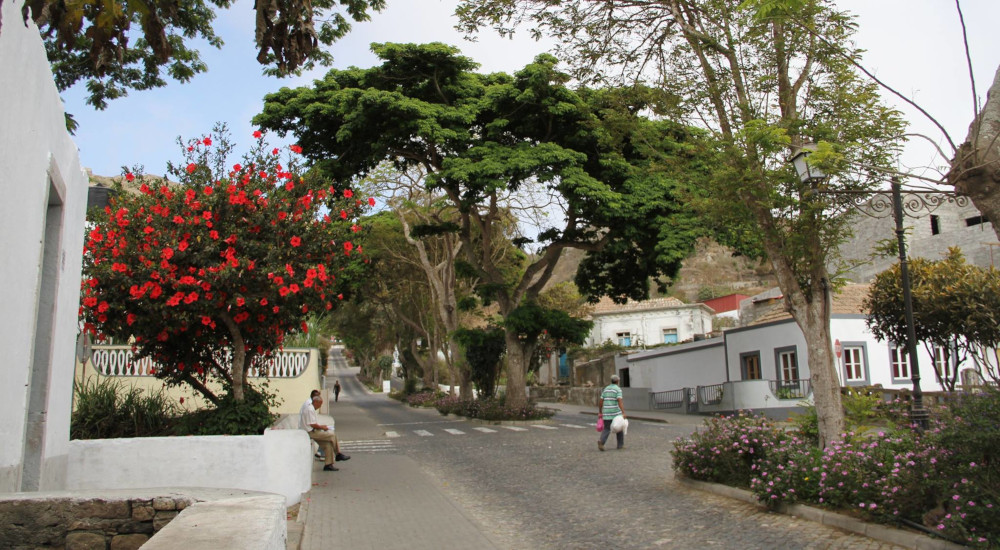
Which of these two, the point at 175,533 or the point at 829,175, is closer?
Answer: the point at 175,533

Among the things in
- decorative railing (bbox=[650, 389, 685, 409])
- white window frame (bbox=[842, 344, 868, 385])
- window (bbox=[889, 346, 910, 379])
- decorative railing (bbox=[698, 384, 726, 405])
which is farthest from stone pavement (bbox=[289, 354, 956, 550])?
decorative railing (bbox=[650, 389, 685, 409])

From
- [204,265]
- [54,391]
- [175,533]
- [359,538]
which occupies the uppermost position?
[204,265]

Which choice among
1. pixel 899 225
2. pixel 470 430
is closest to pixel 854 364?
pixel 470 430

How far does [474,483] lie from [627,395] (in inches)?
948

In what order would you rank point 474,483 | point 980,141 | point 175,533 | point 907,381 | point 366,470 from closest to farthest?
1. point 175,533
2. point 980,141
3. point 474,483
4. point 366,470
5. point 907,381

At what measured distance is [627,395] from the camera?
34.8 metres

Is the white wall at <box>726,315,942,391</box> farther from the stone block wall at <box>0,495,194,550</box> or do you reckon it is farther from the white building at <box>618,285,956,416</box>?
the stone block wall at <box>0,495,194,550</box>

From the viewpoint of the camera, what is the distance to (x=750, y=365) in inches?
1087

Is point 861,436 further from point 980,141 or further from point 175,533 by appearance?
point 175,533

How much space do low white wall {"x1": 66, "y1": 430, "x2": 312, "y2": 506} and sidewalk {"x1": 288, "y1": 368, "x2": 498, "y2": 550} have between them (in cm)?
72

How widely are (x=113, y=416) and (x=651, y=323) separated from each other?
1792 inches

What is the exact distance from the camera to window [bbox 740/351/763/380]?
27.0 meters

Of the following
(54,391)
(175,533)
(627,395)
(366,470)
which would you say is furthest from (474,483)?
(627,395)

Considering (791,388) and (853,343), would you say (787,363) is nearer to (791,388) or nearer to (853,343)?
(791,388)
